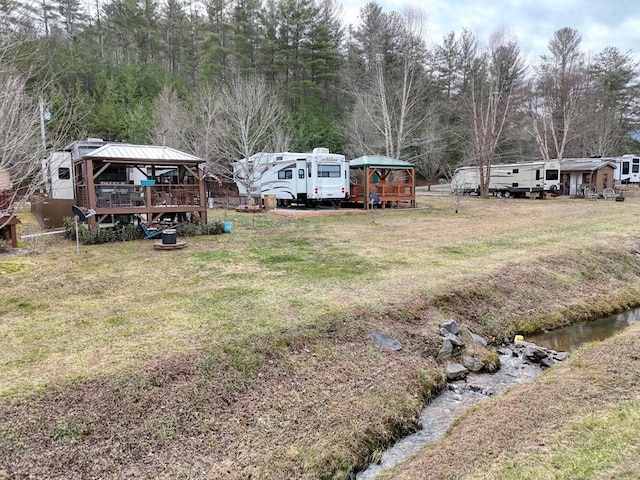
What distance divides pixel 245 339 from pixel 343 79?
31956 mm

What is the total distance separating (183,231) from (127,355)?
8319mm

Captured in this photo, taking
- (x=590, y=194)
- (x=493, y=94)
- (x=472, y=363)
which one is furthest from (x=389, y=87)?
(x=472, y=363)

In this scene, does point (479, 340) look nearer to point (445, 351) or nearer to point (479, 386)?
point (445, 351)

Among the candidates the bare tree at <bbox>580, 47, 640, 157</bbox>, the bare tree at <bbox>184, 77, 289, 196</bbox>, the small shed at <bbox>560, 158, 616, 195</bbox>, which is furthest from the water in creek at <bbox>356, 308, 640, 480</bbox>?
the bare tree at <bbox>580, 47, 640, 157</bbox>

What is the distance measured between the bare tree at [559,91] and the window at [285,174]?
20.3 metres

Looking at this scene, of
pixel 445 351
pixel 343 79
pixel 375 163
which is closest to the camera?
pixel 445 351

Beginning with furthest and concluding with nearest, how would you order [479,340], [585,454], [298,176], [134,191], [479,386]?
1. [298,176]
2. [134,191]
3. [479,340]
4. [479,386]
5. [585,454]

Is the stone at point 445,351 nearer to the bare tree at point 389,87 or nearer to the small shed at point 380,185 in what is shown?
the small shed at point 380,185

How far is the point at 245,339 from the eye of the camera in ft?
16.3

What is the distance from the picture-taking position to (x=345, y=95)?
116 feet

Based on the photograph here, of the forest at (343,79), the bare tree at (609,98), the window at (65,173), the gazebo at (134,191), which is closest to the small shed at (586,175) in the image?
the forest at (343,79)

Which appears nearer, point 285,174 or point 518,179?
point 285,174

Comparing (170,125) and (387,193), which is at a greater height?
(170,125)

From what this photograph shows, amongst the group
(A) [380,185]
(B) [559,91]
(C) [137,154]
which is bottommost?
(A) [380,185]
